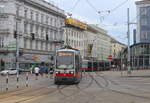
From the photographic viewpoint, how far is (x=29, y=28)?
73688 mm

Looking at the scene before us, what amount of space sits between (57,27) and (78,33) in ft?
60.1

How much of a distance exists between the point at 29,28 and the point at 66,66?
46.4 m

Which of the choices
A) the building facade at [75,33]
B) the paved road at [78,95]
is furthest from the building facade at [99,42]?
the paved road at [78,95]

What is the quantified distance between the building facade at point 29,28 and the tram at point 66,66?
28934mm

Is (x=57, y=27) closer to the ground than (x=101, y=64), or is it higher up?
higher up

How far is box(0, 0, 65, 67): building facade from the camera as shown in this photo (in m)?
67.1

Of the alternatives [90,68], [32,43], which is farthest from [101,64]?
[32,43]

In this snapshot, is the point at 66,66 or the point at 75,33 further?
the point at 75,33

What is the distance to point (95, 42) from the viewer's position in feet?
415

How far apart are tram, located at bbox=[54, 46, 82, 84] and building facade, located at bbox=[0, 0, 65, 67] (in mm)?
28934

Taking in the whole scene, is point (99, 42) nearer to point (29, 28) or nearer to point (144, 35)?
point (144, 35)

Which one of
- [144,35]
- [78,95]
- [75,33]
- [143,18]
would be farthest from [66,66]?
[75,33]

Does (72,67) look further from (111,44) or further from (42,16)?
(111,44)

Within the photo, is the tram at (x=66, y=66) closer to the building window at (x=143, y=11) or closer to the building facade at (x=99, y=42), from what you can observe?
the building window at (x=143, y=11)
